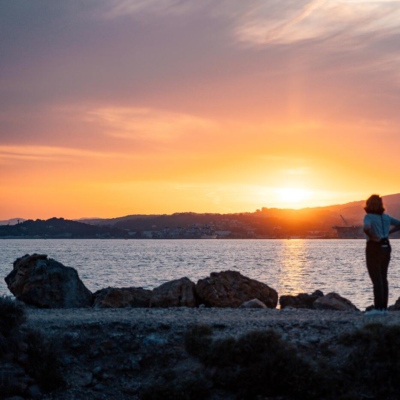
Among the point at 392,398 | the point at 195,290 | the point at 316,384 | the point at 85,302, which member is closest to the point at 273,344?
the point at 316,384

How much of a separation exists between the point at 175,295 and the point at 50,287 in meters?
3.71

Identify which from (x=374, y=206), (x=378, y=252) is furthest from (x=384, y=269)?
(x=374, y=206)

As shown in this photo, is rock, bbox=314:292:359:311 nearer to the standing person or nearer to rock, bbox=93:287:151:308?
the standing person

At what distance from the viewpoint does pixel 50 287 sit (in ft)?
64.7

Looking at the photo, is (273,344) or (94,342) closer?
(273,344)

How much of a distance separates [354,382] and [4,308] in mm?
5942

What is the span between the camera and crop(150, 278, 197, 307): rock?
60.6 ft

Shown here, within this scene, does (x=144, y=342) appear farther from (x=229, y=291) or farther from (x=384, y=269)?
(x=229, y=291)

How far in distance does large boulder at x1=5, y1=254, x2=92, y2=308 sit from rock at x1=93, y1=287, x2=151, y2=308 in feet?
2.78

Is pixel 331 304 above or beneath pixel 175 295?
beneath

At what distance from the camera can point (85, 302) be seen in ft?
67.9

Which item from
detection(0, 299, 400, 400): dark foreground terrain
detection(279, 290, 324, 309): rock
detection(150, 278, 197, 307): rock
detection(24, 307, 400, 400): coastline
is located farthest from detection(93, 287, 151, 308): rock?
detection(0, 299, 400, 400): dark foreground terrain

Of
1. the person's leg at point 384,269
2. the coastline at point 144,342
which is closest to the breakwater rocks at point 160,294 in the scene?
the person's leg at point 384,269

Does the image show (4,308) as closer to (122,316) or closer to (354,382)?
(122,316)
